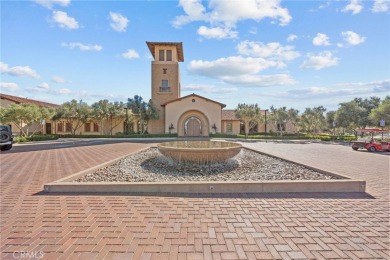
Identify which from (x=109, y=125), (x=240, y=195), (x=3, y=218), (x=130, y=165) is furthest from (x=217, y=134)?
(x=3, y=218)

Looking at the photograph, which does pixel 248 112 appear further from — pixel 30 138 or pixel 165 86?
pixel 30 138

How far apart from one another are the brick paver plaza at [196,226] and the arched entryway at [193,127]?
93.5ft

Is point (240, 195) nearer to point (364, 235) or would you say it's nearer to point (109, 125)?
point (364, 235)

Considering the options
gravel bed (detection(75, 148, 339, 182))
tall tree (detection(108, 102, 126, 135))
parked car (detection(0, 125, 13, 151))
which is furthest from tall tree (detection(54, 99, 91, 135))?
gravel bed (detection(75, 148, 339, 182))

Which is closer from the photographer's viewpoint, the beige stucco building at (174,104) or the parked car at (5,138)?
the parked car at (5,138)

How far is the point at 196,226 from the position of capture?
3990 mm

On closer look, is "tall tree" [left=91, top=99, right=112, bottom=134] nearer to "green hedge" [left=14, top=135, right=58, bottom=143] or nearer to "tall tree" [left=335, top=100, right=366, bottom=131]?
"green hedge" [left=14, top=135, right=58, bottom=143]

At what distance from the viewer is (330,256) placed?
3.14 metres

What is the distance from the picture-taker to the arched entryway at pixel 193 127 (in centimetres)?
3419

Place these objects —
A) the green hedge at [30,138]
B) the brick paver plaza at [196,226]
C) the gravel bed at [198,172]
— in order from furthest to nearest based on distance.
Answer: the green hedge at [30,138], the gravel bed at [198,172], the brick paver plaza at [196,226]

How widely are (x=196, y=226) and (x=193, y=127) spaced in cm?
3049

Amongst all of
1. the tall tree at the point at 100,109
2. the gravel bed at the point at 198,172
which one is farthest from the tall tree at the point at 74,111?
the gravel bed at the point at 198,172

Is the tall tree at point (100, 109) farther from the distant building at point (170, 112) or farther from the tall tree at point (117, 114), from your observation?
the distant building at point (170, 112)

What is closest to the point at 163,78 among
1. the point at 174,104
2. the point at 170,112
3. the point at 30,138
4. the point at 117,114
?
the point at 174,104
